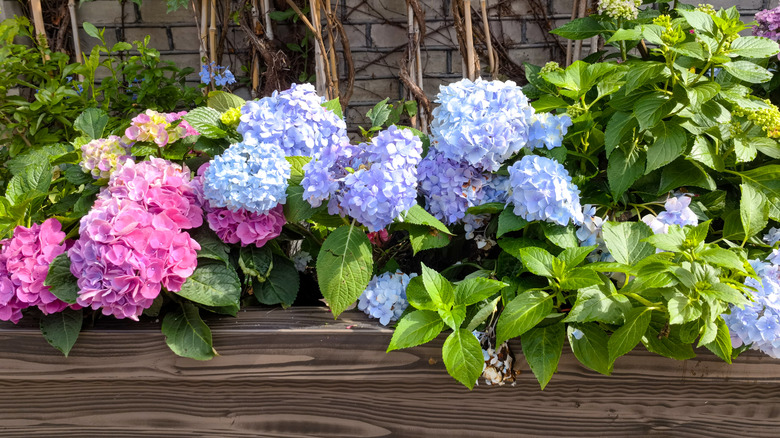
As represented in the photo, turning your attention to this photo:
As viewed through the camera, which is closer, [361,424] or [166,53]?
Result: [361,424]

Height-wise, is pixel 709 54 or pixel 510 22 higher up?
pixel 510 22

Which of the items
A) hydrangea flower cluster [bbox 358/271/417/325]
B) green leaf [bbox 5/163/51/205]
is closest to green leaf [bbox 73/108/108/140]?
green leaf [bbox 5/163/51/205]

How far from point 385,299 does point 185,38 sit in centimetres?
185

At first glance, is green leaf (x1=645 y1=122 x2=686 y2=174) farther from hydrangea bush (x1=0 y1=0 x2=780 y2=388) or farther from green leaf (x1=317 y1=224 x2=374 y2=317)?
green leaf (x1=317 y1=224 x2=374 y2=317)

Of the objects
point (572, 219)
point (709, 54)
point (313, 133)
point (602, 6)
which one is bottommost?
point (572, 219)

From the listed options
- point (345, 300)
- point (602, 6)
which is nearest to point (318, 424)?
point (345, 300)

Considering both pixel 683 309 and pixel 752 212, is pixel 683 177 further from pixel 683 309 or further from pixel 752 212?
pixel 683 309

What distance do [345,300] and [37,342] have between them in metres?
0.58

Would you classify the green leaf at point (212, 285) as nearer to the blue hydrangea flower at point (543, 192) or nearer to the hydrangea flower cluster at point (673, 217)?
the blue hydrangea flower at point (543, 192)

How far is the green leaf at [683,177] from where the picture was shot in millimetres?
949

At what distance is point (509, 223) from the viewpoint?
35.6 inches

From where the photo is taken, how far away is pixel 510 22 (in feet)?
7.30

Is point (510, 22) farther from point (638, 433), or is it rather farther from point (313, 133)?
point (638, 433)

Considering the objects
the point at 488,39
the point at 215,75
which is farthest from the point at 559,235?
the point at 215,75
